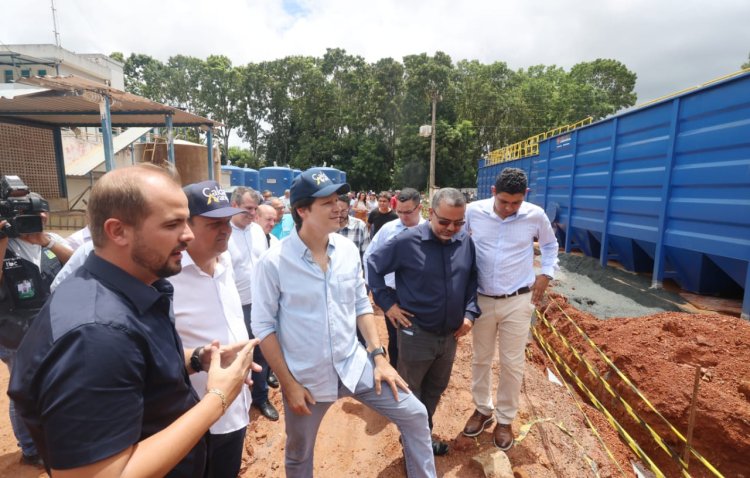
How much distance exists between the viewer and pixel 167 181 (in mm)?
1174

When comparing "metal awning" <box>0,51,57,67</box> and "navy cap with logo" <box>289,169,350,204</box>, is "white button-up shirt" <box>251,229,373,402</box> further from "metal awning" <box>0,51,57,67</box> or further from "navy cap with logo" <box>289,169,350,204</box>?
"metal awning" <box>0,51,57,67</box>

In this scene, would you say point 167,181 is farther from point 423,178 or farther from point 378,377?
point 423,178

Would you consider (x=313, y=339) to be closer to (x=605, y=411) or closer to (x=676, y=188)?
(x=605, y=411)

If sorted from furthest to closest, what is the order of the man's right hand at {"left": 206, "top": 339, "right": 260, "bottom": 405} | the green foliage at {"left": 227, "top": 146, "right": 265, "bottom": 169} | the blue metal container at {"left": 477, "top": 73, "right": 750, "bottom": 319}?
1. the green foliage at {"left": 227, "top": 146, "right": 265, "bottom": 169}
2. the blue metal container at {"left": 477, "top": 73, "right": 750, "bottom": 319}
3. the man's right hand at {"left": 206, "top": 339, "right": 260, "bottom": 405}

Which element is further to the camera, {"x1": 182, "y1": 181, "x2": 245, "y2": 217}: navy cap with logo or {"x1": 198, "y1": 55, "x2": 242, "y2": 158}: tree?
{"x1": 198, "y1": 55, "x2": 242, "y2": 158}: tree

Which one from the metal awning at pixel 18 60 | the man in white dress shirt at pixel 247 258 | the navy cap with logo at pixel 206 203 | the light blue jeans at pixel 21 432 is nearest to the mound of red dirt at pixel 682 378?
the man in white dress shirt at pixel 247 258

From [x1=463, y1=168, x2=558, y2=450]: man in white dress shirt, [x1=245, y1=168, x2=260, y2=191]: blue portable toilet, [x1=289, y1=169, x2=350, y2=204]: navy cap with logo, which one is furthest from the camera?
[x1=245, y1=168, x2=260, y2=191]: blue portable toilet

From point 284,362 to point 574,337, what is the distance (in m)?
4.23

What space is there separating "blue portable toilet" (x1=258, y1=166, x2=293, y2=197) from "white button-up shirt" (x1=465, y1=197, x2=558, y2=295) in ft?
56.3

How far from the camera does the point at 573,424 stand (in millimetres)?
3238

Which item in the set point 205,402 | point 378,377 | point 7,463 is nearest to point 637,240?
point 378,377

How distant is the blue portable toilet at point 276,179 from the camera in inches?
760

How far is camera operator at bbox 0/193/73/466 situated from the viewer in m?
2.59

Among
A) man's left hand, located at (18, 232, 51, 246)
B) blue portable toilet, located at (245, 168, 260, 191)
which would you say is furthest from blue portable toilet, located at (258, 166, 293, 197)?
man's left hand, located at (18, 232, 51, 246)
